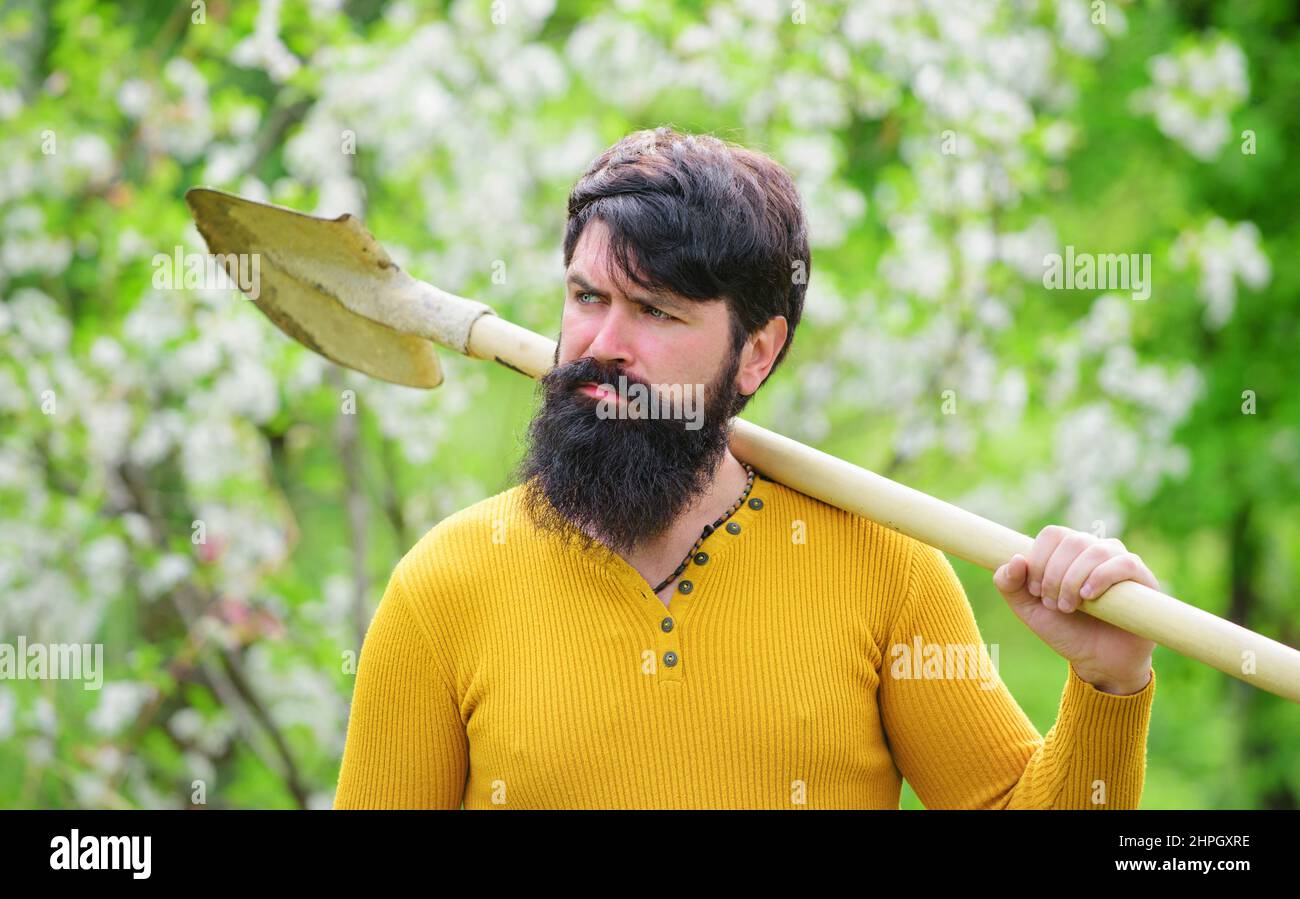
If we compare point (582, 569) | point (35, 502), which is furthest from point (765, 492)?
point (35, 502)

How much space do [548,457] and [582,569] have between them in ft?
0.64

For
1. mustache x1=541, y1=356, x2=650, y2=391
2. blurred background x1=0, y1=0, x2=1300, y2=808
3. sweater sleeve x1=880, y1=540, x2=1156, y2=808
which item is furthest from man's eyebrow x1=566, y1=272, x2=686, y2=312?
blurred background x1=0, y1=0, x2=1300, y2=808

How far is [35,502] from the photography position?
5070mm

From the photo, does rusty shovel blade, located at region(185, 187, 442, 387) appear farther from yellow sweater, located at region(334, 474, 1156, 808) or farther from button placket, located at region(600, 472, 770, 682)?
button placket, located at region(600, 472, 770, 682)

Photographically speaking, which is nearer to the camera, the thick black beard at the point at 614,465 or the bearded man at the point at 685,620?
the bearded man at the point at 685,620

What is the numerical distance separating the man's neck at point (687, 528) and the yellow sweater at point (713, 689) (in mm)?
36

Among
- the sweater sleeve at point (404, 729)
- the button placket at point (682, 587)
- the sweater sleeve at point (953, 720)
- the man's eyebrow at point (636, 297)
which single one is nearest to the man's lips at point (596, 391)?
the man's eyebrow at point (636, 297)

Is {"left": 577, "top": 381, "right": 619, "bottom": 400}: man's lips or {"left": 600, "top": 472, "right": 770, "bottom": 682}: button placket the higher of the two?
{"left": 577, "top": 381, "right": 619, "bottom": 400}: man's lips

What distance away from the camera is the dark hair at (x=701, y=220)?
215cm

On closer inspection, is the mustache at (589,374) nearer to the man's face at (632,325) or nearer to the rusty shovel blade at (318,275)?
the man's face at (632,325)

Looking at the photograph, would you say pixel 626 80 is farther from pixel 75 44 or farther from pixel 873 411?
pixel 75 44

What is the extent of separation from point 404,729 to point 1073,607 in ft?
3.23

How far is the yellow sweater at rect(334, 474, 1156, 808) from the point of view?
209 cm

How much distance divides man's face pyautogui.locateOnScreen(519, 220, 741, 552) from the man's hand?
0.51 m
